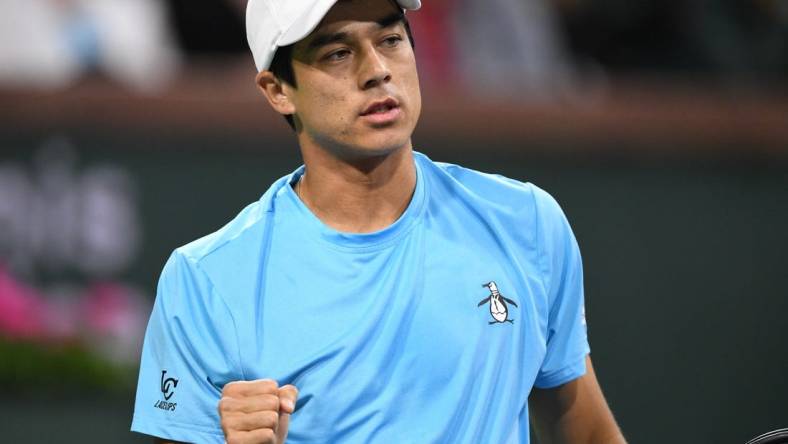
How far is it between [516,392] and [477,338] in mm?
153

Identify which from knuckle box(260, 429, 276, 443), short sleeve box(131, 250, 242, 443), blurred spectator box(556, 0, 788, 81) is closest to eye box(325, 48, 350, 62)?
short sleeve box(131, 250, 242, 443)

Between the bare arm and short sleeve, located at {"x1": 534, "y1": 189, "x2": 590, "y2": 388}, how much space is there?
62 mm

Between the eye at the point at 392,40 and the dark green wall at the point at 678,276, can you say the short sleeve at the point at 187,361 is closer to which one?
the eye at the point at 392,40

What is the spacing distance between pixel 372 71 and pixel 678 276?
3989mm

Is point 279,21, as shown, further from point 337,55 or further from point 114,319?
point 114,319

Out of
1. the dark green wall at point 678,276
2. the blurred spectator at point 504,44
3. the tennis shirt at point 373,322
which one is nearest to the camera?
the tennis shirt at point 373,322

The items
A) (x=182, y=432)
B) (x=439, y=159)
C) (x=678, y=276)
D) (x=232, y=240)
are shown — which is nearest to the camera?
(x=182, y=432)

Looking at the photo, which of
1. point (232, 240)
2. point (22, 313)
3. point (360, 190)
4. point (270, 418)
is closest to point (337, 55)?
point (360, 190)

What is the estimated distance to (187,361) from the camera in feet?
9.89

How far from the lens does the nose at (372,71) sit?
3.04 meters

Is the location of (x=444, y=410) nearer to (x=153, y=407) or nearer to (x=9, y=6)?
(x=153, y=407)

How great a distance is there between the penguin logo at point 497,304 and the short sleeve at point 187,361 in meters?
0.55

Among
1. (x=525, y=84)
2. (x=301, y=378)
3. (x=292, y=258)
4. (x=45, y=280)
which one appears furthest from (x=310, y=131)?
(x=525, y=84)

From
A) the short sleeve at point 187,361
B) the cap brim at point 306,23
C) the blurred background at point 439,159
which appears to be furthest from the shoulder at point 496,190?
the blurred background at point 439,159
